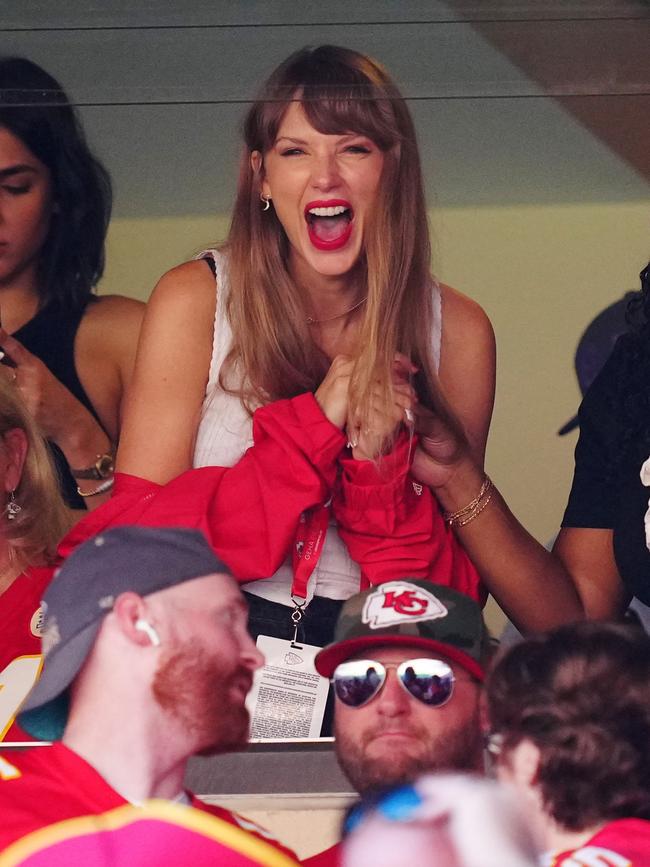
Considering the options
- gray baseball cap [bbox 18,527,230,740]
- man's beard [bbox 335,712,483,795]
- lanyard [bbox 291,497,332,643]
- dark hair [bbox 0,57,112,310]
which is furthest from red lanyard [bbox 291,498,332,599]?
dark hair [bbox 0,57,112,310]

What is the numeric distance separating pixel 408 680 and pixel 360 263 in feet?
1.65

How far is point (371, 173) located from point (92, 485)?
521 mm

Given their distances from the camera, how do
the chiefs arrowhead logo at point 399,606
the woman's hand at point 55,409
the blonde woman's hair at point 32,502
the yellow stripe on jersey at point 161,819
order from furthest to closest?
the woman's hand at point 55,409 → the blonde woman's hair at point 32,502 → the chiefs arrowhead logo at point 399,606 → the yellow stripe on jersey at point 161,819

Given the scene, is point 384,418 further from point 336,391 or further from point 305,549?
point 305,549

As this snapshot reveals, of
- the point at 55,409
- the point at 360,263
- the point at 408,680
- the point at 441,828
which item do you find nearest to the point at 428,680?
the point at 408,680

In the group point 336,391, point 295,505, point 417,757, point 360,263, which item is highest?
point 360,263

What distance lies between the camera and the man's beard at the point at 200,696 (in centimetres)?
123

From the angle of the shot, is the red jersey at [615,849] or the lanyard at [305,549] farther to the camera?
the lanyard at [305,549]

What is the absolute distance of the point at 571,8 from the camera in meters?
1.62

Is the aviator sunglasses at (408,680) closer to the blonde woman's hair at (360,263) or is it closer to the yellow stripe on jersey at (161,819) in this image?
the yellow stripe on jersey at (161,819)

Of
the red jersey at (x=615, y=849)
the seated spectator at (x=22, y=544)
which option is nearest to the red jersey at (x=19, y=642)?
the seated spectator at (x=22, y=544)

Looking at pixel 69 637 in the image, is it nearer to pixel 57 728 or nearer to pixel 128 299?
pixel 57 728

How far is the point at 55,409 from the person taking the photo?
1.61m

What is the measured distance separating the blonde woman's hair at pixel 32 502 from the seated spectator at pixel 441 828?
0.47 metres
